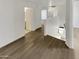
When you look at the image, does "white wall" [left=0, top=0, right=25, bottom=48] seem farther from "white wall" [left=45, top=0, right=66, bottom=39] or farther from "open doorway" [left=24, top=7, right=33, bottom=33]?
"open doorway" [left=24, top=7, right=33, bottom=33]

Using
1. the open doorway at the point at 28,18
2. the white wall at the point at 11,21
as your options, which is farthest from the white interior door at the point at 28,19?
the white wall at the point at 11,21

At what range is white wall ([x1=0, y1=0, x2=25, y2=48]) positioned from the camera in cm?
702

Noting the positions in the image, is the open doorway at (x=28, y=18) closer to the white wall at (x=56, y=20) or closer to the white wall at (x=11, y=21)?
the white wall at (x=56, y=20)

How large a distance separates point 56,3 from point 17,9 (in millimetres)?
2919

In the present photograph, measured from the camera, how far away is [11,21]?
7.93 m

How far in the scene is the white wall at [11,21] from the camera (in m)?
7.02

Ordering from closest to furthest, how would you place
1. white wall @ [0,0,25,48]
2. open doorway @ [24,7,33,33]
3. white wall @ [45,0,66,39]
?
white wall @ [0,0,25,48]
white wall @ [45,0,66,39]
open doorway @ [24,7,33,33]

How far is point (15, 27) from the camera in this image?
8.47m

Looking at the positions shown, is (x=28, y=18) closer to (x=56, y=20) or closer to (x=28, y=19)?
(x=28, y=19)

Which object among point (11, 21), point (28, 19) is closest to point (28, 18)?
point (28, 19)

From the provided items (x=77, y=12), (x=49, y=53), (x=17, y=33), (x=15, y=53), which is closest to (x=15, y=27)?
(x=17, y=33)

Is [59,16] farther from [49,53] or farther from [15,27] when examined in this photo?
[49,53]

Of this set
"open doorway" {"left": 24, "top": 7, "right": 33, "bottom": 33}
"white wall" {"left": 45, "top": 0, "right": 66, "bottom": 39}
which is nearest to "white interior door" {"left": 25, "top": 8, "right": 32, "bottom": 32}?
"open doorway" {"left": 24, "top": 7, "right": 33, "bottom": 33}

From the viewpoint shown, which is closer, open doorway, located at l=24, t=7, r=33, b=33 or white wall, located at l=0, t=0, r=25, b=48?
white wall, located at l=0, t=0, r=25, b=48
